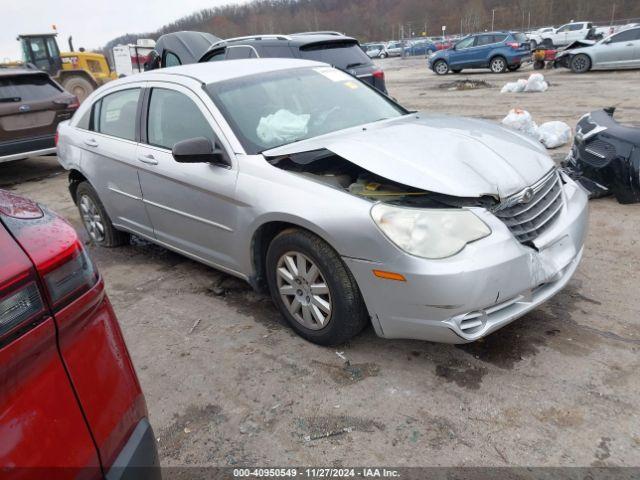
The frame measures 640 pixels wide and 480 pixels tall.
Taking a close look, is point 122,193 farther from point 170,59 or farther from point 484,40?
point 484,40

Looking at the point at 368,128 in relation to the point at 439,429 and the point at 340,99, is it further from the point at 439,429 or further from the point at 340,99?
the point at 439,429

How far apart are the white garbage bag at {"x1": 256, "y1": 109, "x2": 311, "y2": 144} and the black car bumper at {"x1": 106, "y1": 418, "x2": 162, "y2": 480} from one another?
86.8 inches

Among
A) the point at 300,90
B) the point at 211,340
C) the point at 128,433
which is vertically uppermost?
the point at 300,90

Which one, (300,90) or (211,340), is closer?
(211,340)

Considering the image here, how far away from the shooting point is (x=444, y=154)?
2.93 metres

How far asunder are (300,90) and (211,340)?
196cm

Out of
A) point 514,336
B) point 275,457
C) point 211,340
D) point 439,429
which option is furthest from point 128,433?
point 514,336

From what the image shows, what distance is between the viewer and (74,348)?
127 centimetres

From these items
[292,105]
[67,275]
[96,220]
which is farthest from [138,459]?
[96,220]

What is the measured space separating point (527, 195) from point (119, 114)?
337 centimetres

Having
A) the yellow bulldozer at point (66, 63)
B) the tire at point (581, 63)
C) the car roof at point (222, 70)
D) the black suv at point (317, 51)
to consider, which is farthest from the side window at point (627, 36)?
the yellow bulldozer at point (66, 63)

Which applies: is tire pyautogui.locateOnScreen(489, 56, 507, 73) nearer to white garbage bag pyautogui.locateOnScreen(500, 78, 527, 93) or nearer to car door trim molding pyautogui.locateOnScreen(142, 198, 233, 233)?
white garbage bag pyautogui.locateOnScreen(500, 78, 527, 93)

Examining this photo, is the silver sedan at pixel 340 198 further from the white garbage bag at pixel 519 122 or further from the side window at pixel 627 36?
the side window at pixel 627 36

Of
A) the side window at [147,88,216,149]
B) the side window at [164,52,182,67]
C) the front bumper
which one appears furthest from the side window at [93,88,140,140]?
the side window at [164,52,182,67]
